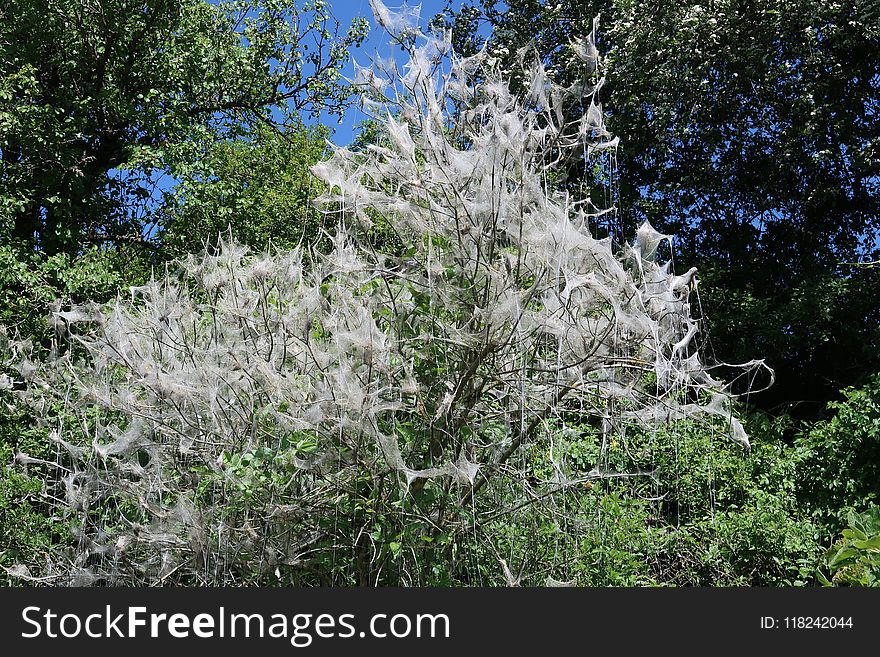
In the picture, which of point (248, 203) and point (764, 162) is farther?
point (764, 162)

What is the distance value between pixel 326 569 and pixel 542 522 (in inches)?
39.1

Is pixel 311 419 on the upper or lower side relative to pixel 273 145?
lower

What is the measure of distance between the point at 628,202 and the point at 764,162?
4.91 ft

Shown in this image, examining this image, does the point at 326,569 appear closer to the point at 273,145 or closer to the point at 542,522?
the point at 542,522

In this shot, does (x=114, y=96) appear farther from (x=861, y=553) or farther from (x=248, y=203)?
(x=861, y=553)

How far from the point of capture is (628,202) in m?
10.5

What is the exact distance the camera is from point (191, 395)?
396 centimetres

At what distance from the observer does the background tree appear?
364 inches

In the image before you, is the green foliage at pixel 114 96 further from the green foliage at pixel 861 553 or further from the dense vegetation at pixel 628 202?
the green foliage at pixel 861 553

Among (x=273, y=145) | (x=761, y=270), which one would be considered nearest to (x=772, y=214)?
(x=761, y=270)

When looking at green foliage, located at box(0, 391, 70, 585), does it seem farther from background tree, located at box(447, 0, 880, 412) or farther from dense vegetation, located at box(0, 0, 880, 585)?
background tree, located at box(447, 0, 880, 412)

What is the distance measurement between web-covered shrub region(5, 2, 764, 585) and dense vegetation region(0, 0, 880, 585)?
0.39 m

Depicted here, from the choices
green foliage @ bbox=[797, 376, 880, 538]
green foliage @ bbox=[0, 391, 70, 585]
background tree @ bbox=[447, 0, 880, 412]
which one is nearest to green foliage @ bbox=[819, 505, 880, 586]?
green foliage @ bbox=[797, 376, 880, 538]

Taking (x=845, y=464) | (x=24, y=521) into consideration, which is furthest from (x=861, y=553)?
(x=24, y=521)
